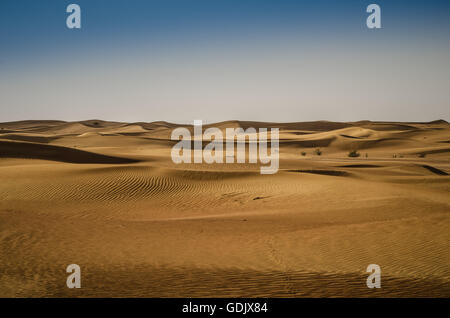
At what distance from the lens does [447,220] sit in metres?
10.2

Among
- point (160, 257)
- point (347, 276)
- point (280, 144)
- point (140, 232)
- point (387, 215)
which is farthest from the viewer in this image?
point (280, 144)

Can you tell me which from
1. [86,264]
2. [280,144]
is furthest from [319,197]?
[280,144]

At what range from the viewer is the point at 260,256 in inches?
297

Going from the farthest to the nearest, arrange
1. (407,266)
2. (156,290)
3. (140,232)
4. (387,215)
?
(387,215) < (140,232) < (407,266) < (156,290)

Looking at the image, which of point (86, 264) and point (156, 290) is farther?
point (86, 264)

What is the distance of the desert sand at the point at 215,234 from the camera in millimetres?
6098

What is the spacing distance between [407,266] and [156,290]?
475 cm

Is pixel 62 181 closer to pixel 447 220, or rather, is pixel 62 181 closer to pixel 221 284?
pixel 221 284

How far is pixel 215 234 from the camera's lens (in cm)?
930

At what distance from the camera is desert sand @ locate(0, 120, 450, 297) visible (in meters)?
6.10

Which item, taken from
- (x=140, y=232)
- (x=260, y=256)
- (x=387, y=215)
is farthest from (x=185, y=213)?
(x=387, y=215)

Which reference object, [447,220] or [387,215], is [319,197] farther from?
[447,220]

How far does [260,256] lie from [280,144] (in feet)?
155

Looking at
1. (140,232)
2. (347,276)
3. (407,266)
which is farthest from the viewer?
(140,232)
